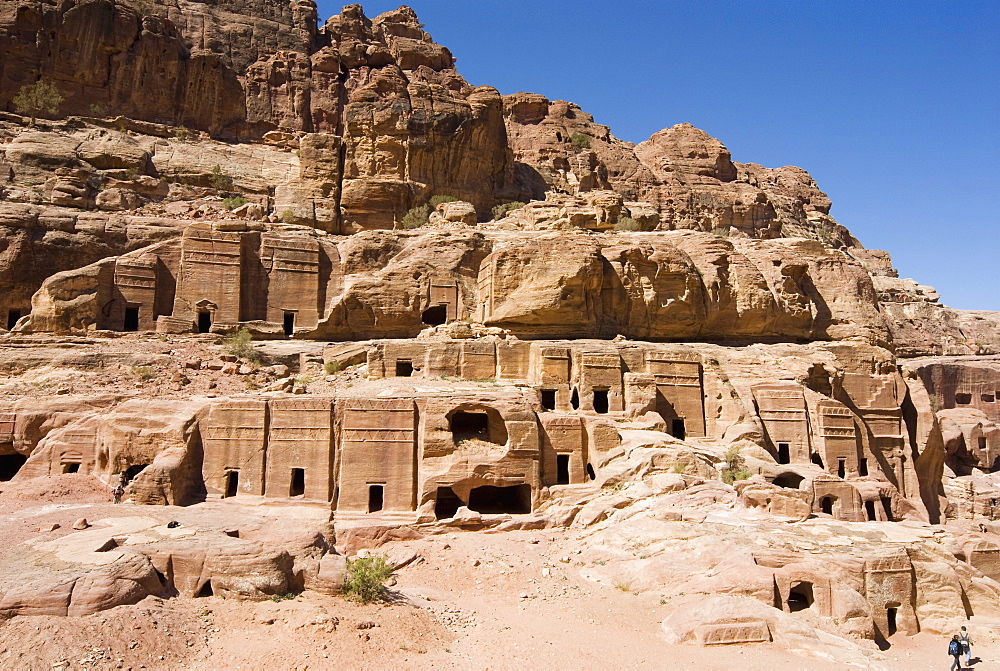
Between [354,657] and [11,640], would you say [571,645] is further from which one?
[11,640]

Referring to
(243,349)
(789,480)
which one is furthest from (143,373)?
(789,480)

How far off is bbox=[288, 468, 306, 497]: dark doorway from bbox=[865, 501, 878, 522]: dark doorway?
17.4m

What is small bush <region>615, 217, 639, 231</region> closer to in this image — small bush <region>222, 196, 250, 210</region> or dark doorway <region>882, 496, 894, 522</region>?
dark doorway <region>882, 496, 894, 522</region>

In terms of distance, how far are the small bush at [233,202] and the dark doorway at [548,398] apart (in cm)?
1912

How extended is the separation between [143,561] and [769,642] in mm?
11782

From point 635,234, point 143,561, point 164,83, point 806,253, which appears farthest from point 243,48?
point 143,561

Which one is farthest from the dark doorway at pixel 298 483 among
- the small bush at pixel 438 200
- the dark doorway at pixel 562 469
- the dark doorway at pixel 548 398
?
the small bush at pixel 438 200

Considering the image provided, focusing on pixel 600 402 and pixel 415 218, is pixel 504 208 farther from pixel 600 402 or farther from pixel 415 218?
pixel 600 402

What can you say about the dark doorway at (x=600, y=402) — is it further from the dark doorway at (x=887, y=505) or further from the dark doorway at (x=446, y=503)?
the dark doorway at (x=887, y=505)

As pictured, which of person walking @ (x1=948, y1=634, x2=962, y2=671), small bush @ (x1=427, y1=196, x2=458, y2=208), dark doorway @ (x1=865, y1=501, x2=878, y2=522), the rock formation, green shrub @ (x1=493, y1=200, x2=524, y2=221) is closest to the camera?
person walking @ (x1=948, y1=634, x2=962, y2=671)

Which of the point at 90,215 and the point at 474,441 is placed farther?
the point at 90,215

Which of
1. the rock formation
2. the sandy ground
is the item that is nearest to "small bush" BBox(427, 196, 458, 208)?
the rock formation

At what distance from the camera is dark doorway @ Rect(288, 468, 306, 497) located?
69.9ft

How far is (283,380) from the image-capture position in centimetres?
2508
